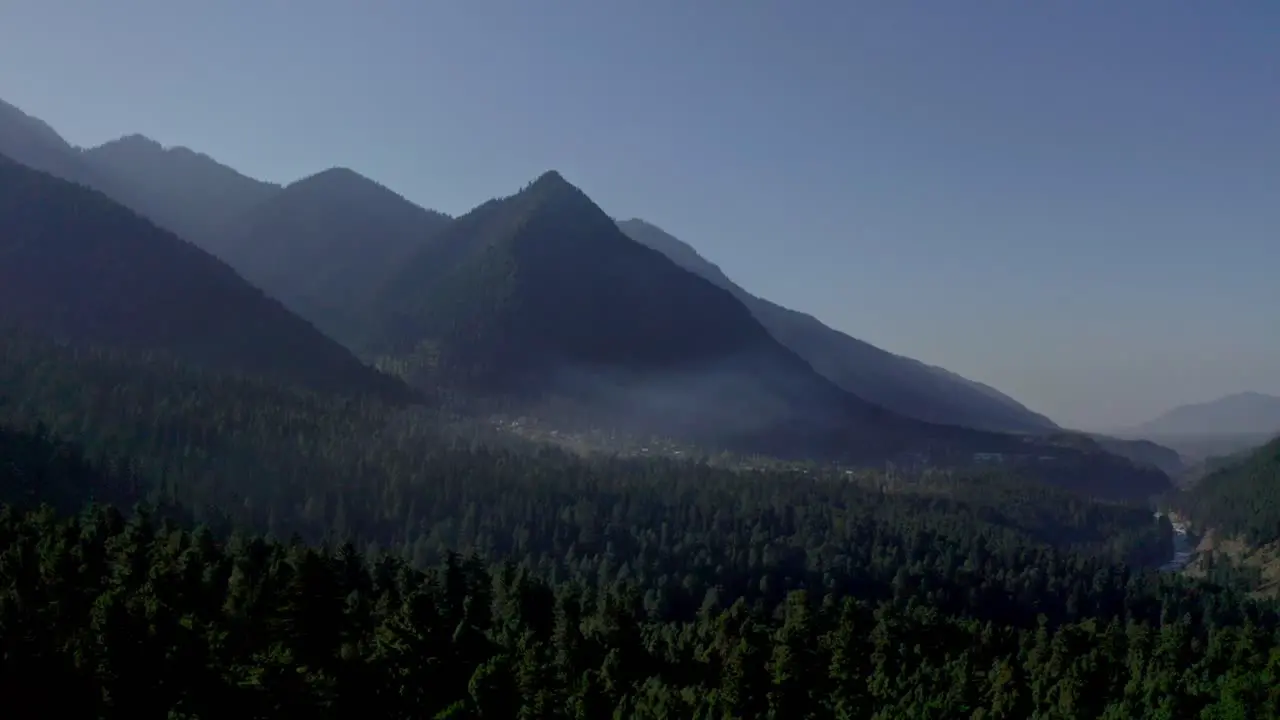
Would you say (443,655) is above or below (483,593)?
below

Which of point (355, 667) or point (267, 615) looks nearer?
Result: point (355, 667)

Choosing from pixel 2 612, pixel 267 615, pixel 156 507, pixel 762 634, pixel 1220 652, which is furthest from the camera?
pixel 156 507

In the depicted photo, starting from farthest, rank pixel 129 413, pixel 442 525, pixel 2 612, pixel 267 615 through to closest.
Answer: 1. pixel 129 413
2. pixel 442 525
3. pixel 267 615
4. pixel 2 612

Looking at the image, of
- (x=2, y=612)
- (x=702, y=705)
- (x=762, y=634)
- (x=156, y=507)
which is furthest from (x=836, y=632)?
(x=156, y=507)

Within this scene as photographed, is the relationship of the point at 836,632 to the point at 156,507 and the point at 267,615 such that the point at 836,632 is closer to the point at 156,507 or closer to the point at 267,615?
the point at 267,615

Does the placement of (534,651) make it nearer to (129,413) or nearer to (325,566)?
(325,566)

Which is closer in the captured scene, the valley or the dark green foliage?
the dark green foliage

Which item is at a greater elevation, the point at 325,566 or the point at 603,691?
the point at 325,566

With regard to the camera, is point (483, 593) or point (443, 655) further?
point (483, 593)

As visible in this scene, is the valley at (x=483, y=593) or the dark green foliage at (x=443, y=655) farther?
the valley at (x=483, y=593)
